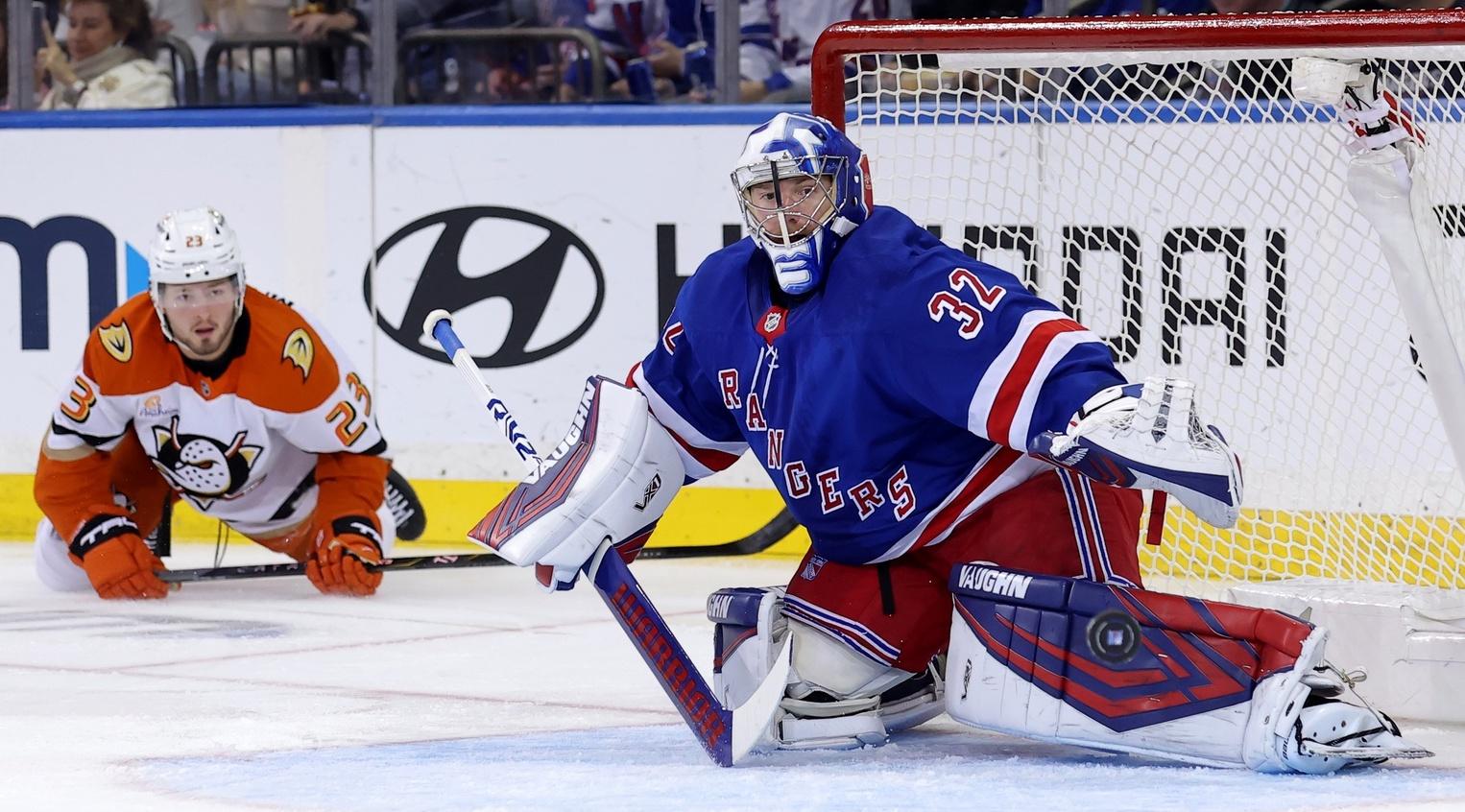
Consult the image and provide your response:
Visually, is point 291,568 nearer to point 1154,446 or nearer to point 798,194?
point 798,194

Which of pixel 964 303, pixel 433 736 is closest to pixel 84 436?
pixel 433 736

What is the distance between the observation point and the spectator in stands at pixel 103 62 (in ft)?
18.2

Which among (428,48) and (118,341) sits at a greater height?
(428,48)

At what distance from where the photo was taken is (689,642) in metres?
3.76

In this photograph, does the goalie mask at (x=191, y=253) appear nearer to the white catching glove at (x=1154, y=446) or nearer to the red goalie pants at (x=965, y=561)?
the red goalie pants at (x=965, y=561)

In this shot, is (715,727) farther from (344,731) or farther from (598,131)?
(598,131)

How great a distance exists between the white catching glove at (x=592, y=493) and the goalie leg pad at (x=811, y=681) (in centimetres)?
18

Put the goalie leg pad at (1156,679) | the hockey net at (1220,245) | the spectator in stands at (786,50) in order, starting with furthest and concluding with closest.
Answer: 1. the spectator in stands at (786,50)
2. the hockey net at (1220,245)
3. the goalie leg pad at (1156,679)

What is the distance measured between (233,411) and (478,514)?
0.93 m

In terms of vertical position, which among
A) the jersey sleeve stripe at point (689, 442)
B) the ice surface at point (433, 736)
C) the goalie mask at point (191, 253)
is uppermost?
the goalie mask at point (191, 253)

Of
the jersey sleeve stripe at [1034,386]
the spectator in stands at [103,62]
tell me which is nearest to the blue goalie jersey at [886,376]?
the jersey sleeve stripe at [1034,386]

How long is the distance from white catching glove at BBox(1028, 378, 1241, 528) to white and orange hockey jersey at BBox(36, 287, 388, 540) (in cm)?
227

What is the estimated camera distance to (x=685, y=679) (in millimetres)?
2559

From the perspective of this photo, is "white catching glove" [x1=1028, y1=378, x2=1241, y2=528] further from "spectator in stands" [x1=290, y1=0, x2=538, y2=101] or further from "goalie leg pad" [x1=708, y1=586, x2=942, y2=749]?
"spectator in stands" [x1=290, y1=0, x2=538, y2=101]
